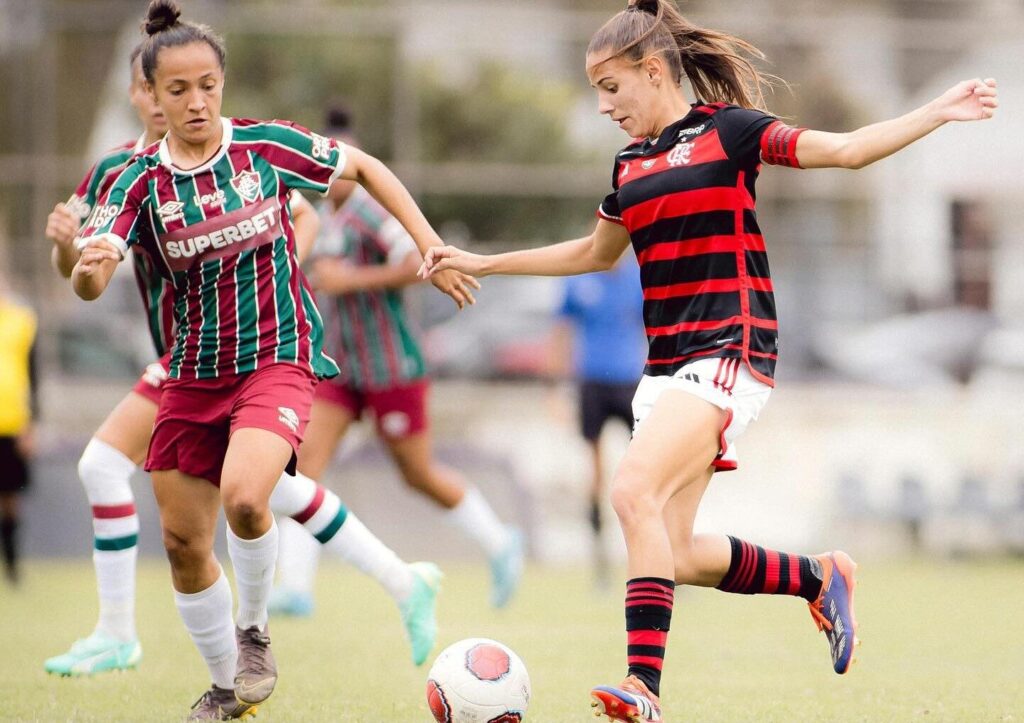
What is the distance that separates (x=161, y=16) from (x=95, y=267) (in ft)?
2.93

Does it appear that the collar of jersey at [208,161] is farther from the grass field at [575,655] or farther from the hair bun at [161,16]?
the grass field at [575,655]

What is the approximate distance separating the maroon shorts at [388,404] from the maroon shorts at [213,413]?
10.4 feet

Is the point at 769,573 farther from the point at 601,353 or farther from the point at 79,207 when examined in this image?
the point at 601,353

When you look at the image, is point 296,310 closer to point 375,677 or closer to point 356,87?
point 375,677

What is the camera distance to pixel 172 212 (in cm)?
480

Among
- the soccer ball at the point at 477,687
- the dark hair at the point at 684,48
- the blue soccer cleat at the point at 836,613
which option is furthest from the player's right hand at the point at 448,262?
the blue soccer cleat at the point at 836,613

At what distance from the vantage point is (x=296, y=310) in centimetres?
503

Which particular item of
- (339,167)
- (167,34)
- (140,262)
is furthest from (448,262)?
(140,262)

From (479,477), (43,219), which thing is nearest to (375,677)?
(479,477)

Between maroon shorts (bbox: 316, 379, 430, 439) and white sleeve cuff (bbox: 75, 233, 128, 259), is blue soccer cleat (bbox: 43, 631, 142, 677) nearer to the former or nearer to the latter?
white sleeve cuff (bbox: 75, 233, 128, 259)

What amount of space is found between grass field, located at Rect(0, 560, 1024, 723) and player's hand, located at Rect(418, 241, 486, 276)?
4.75ft

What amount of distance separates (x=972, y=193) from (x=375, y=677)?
669 inches

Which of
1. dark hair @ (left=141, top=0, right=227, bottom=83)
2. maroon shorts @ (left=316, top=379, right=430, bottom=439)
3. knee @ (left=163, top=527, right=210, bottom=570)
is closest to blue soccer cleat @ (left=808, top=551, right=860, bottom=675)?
knee @ (left=163, top=527, right=210, bottom=570)

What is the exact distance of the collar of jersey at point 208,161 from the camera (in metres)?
4.82
